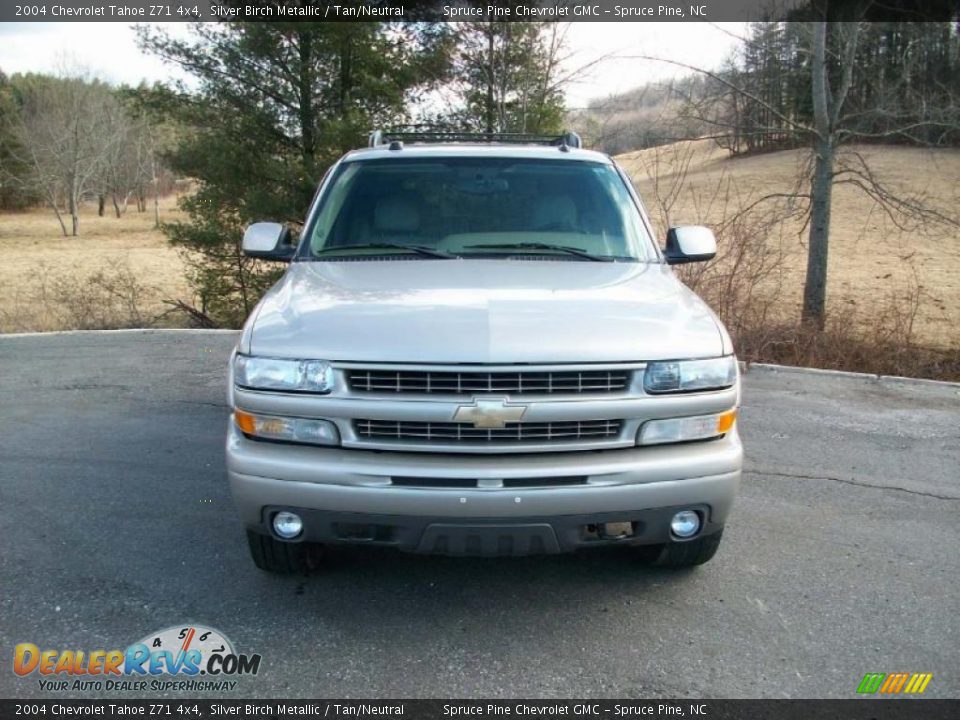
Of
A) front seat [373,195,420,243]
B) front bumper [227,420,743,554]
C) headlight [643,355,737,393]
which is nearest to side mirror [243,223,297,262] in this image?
front seat [373,195,420,243]

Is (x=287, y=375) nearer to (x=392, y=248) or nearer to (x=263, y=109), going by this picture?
(x=392, y=248)

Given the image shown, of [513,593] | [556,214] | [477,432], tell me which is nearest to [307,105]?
[556,214]

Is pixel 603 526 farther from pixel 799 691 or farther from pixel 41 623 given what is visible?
pixel 41 623

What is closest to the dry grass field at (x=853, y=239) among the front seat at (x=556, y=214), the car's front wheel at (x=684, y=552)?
the front seat at (x=556, y=214)

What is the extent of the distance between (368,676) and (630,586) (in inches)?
51.9

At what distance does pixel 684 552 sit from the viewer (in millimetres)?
3629

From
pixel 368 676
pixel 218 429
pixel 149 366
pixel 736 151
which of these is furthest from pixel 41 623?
pixel 736 151

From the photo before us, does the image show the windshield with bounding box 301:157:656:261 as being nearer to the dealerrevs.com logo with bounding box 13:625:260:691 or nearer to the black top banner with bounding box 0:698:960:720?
the dealerrevs.com logo with bounding box 13:625:260:691

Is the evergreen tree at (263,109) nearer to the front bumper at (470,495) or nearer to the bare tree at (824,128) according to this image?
the bare tree at (824,128)

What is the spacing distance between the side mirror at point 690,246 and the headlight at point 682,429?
57.6 inches

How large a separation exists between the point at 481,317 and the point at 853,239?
25.4 meters

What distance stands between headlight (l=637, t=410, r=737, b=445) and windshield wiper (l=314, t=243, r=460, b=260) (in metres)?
1.50

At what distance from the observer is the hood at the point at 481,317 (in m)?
3.01

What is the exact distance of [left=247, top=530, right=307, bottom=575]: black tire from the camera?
3.44m
